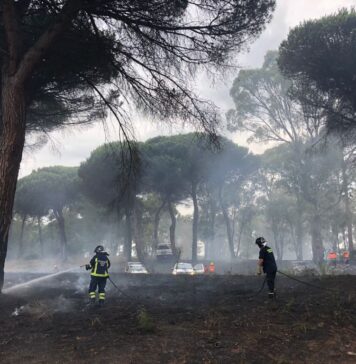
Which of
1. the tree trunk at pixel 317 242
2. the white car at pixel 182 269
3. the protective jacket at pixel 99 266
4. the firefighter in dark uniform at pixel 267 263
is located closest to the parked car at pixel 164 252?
the white car at pixel 182 269

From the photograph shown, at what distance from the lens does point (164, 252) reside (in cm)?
3972

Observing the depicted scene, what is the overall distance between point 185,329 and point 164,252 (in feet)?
110

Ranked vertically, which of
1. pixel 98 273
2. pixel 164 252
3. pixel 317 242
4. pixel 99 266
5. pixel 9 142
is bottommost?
pixel 98 273

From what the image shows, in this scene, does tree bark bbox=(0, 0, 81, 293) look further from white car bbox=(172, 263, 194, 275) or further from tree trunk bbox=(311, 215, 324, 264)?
tree trunk bbox=(311, 215, 324, 264)

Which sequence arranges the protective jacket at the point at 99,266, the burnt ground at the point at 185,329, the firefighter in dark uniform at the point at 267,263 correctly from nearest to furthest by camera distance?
the burnt ground at the point at 185,329, the firefighter in dark uniform at the point at 267,263, the protective jacket at the point at 99,266

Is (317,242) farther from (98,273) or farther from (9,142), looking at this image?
(9,142)

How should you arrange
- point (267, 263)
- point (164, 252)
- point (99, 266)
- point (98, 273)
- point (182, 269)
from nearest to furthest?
point (267, 263), point (98, 273), point (99, 266), point (182, 269), point (164, 252)

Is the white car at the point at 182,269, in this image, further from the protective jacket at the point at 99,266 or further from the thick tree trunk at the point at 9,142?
the thick tree trunk at the point at 9,142

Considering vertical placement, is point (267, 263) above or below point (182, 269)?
above

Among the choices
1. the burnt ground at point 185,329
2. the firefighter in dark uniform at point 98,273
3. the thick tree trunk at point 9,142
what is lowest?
the burnt ground at point 185,329

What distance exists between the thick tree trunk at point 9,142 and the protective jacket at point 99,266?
2734 millimetres

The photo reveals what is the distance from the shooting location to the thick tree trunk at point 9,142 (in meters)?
8.12

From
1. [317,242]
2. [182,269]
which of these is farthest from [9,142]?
[317,242]

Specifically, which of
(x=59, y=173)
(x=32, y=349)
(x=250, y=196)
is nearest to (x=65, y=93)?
(x=32, y=349)
